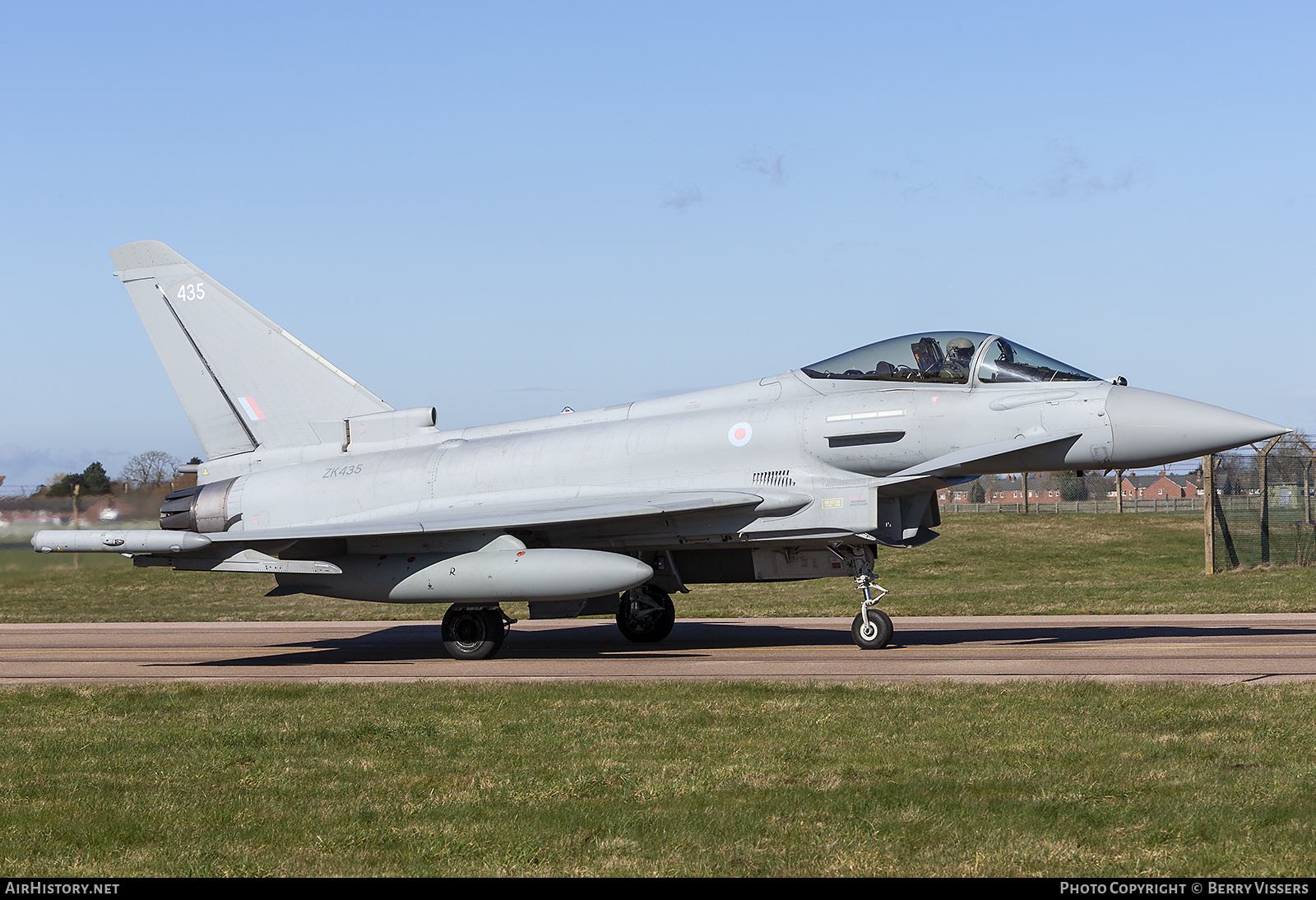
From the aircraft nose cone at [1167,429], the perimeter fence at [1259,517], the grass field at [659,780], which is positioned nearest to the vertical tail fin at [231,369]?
the grass field at [659,780]

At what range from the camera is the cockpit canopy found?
14.1 metres

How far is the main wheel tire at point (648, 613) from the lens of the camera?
1692 centimetres

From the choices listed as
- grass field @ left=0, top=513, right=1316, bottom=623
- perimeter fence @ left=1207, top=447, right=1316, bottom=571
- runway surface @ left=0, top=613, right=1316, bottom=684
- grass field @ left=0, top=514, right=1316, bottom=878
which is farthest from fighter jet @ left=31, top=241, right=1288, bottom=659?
perimeter fence @ left=1207, top=447, right=1316, bottom=571

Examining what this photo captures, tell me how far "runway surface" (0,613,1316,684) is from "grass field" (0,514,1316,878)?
4.39 feet

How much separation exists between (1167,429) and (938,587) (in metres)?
14.2

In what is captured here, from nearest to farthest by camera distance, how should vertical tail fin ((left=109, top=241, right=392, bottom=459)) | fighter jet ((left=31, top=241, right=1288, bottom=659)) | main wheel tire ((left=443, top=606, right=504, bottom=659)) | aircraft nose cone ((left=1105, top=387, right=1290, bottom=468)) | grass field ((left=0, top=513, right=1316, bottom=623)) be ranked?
1. aircraft nose cone ((left=1105, top=387, right=1290, bottom=468))
2. fighter jet ((left=31, top=241, right=1288, bottom=659))
3. main wheel tire ((left=443, top=606, right=504, bottom=659))
4. vertical tail fin ((left=109, top=241, right=392, bottom=459))
5. grass field ((left=0, top=513, right=1316, bottom=623))

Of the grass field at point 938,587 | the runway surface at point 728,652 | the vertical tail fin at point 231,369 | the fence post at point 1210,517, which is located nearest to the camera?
the runway surface at point 728,652

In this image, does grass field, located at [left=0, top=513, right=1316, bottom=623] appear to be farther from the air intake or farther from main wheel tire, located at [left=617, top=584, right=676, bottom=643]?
the air intake

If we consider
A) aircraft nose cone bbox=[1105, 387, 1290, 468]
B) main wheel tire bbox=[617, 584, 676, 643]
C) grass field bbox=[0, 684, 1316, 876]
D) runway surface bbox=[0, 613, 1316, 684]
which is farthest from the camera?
main wheel tire bbox=[617, 584, 676, 643]

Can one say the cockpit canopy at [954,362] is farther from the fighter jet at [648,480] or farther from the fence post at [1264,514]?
the fence post at [1264,514]

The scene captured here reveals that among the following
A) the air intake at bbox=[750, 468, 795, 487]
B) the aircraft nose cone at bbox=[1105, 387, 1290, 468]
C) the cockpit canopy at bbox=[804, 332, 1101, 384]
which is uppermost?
the cockpit canopy at bbox=[804, 332, 1101, 384]

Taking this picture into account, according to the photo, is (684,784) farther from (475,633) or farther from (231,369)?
(231,369)

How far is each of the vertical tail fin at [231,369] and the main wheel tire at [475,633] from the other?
13.7 ft
